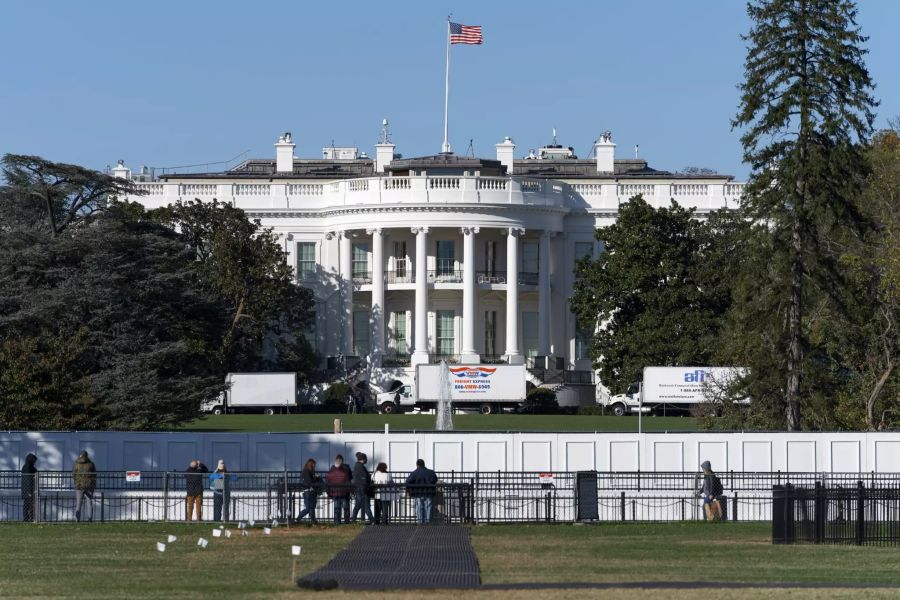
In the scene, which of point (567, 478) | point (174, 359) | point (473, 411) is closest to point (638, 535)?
point (567, 478)

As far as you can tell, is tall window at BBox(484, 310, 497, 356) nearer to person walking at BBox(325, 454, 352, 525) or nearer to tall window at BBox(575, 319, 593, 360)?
tall window at BBox(575, 319, 593, 360)

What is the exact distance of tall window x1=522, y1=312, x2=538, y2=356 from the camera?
334ft

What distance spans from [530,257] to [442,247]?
517cm

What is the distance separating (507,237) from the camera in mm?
101688

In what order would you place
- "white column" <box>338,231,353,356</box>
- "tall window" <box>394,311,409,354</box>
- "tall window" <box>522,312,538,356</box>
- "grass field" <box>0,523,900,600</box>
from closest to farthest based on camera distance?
"grass field" <box>0,523,900,600</box> < "white column" <box>338,231,353,356</box> < "tall window" <box>394,311,409,354</box> < "tall window" <box>522,312,538,356</box>

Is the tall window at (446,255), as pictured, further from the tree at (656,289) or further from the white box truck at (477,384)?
the white box truck at (477,384)

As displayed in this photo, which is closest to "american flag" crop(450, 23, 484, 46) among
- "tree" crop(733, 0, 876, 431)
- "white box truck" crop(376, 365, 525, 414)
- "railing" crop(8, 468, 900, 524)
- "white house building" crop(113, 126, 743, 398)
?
"white house building" crop(113, 126, 743, 398)

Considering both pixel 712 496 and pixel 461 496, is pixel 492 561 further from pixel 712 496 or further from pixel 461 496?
pixel 712 496

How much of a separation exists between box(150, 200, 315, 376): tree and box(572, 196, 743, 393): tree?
1465 centimetres

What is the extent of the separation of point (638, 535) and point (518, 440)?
49.2 feet

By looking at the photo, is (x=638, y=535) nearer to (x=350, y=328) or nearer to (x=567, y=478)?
(x=567, y=478)

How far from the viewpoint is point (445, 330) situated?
4008 inches

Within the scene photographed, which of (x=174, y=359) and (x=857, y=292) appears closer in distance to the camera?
(x=857, y=292)

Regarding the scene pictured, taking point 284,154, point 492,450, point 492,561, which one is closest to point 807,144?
point 492,450
